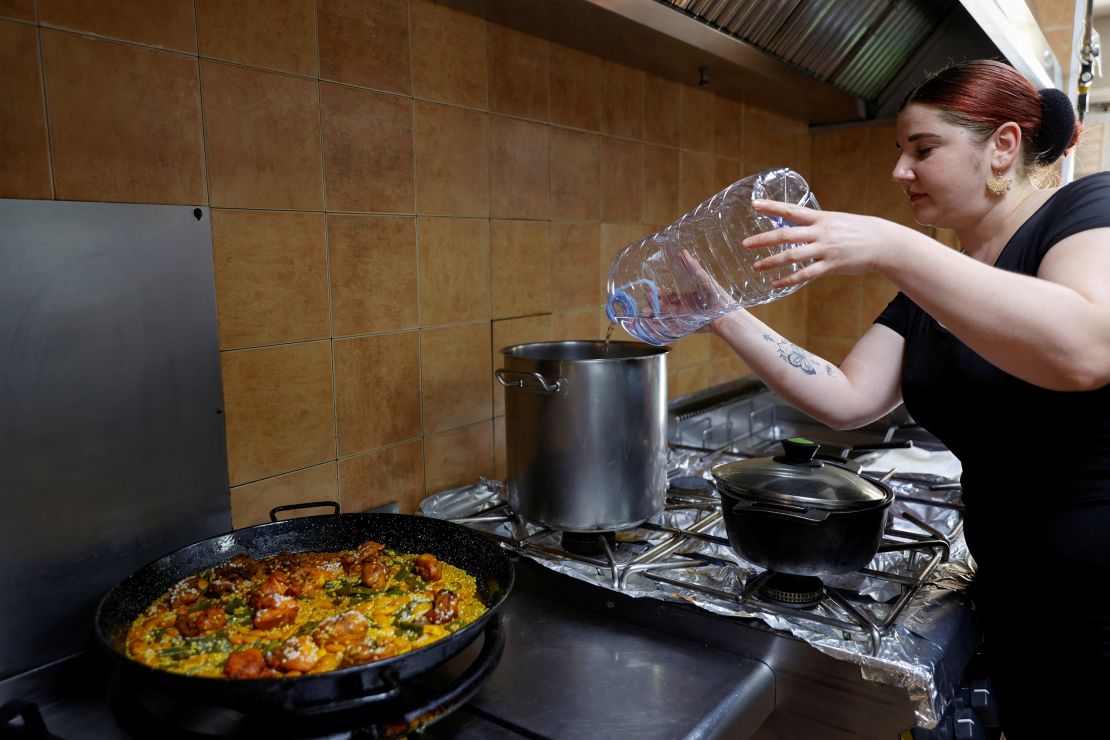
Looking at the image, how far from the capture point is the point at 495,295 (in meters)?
1.67

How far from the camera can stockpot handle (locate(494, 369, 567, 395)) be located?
3.84 feet

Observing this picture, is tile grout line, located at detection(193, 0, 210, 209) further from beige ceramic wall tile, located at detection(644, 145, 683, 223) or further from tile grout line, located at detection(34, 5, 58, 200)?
beige ceramic wall tile, located at detection(644, 145, 683, 223)

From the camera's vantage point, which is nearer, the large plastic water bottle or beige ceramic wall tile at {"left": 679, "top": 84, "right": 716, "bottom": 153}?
the large plastic water bottle

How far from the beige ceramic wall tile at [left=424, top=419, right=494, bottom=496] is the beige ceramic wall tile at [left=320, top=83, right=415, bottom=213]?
1.55 ft

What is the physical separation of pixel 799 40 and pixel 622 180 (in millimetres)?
623

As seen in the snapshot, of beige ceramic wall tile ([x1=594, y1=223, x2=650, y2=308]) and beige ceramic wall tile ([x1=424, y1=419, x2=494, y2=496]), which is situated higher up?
beige ceramic wall tile ([x1=594, y1=223, x2=650, y2=308])

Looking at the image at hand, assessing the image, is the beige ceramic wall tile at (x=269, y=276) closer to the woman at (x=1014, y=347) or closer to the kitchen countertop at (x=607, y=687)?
the kitchen countertop at (x=607, y=687)

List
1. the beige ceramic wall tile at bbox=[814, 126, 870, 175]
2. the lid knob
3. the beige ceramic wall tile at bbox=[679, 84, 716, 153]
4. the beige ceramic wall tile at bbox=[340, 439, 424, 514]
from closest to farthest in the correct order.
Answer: the lid knob < the beige ceramic wall tile at bbox=[340, 439, 424, 514] < the beige ceramic wall tile at bbox=[679, 84, 716, 153] < the beige ceramic wall tile at bbox=[814, 126, 870, 175]

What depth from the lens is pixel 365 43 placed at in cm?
134

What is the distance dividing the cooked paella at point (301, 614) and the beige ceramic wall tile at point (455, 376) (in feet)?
1.50

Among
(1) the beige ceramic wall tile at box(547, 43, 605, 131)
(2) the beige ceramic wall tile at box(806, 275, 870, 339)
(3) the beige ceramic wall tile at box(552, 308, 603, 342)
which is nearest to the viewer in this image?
(1) the beige ceramic wall tile at box(547, 43, 605, 131)

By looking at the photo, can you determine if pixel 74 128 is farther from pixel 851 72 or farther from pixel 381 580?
pixel 851 72

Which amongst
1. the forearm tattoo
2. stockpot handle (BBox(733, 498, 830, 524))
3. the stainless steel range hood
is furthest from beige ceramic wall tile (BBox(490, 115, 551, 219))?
stockpot handle (BBox(733, 498, 830, 524))

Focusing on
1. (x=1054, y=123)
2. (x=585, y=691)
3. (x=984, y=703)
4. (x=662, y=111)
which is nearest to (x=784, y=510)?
(x=585, y=691)
